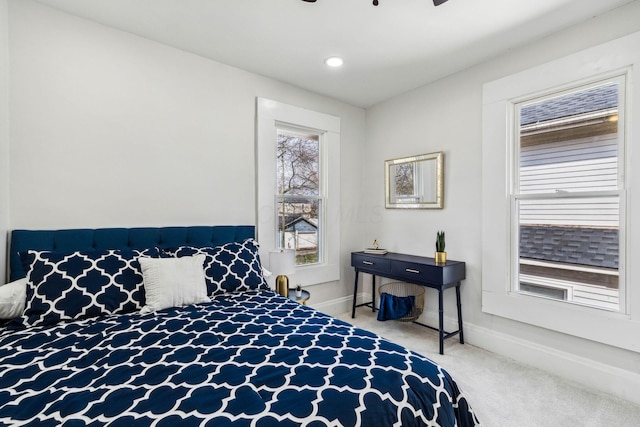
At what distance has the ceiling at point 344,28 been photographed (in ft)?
6.88

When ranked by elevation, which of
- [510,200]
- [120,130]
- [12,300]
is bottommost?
[12,300]

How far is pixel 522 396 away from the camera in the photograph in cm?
211

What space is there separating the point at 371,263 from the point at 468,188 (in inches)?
47.8

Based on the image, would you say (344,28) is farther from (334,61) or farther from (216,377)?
(216,377)

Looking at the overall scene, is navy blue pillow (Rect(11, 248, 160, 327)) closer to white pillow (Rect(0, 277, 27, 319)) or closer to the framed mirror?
white pillow (Rect(0, 277, 27, 319))

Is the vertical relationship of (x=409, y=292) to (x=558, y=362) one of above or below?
above

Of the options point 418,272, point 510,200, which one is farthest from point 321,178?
point 510,200

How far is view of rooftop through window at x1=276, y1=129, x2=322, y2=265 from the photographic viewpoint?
3.39m

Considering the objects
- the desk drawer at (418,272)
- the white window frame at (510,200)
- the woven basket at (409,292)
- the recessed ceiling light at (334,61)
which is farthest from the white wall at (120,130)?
the white window frame at (510,200)

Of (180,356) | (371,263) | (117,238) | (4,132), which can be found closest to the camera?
(180,356)

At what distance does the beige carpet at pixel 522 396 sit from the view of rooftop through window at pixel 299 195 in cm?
155

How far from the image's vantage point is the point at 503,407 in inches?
78.7

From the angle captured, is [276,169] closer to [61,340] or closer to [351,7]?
[351,7]

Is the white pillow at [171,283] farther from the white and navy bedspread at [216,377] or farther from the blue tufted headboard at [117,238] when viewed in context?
the blue tufted headboard at [117,238]
